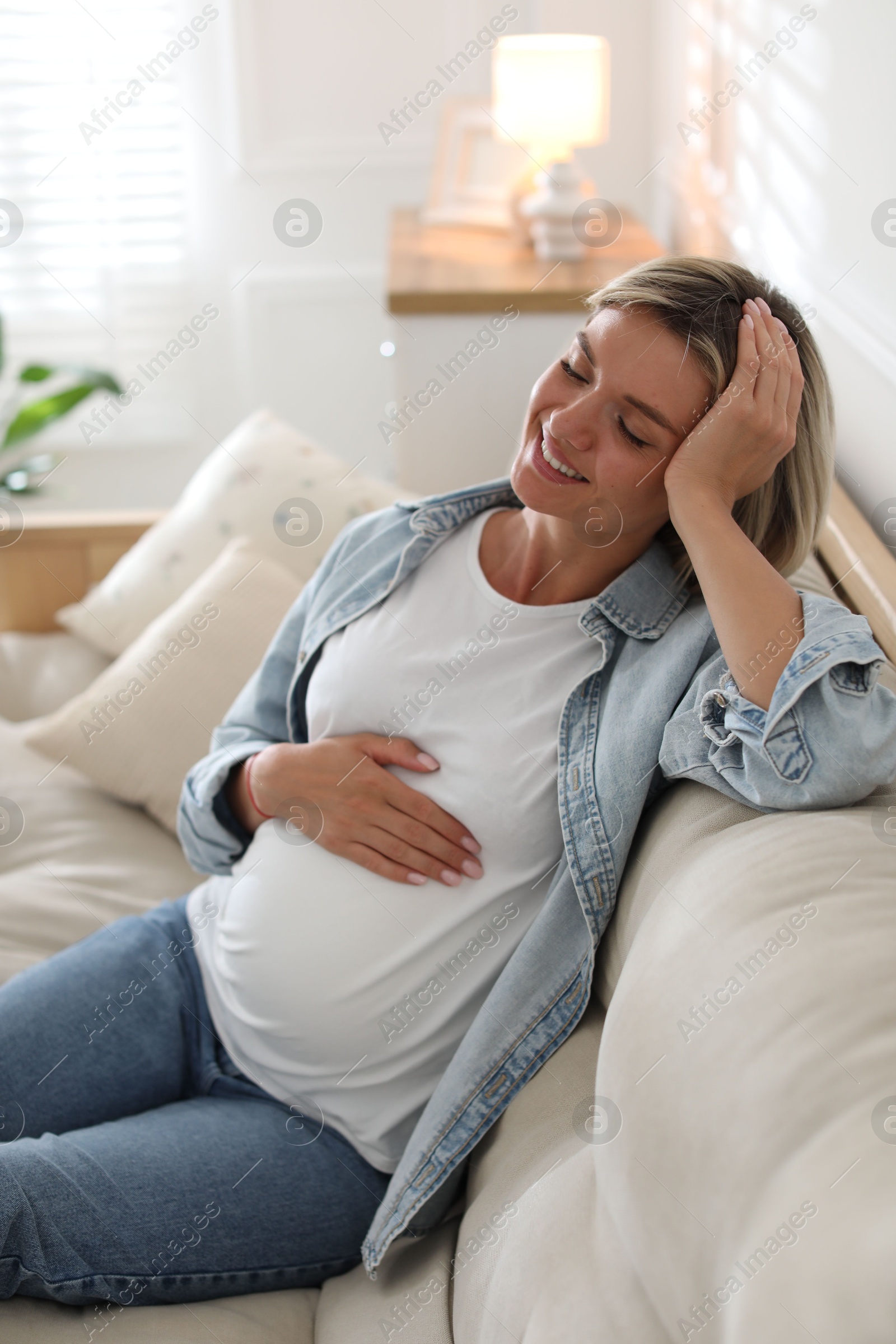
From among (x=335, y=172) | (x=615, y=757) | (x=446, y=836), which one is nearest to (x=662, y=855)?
(x=615, y=757)

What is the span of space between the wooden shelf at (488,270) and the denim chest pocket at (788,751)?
117cm

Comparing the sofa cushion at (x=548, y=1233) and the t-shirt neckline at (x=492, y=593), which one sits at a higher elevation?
the t-shirt neckline at (x=492, y=593)

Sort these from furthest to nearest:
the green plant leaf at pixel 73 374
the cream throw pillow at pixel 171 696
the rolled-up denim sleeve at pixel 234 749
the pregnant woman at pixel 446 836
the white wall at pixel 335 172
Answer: the green plant leaf at pixel 73 374
the white wall at pixel 335 172
the cream throw pillow at pixel 171 696
the rolled-up denim sleeve at pixel 234 749
the pregnant woman at pixel 446 836

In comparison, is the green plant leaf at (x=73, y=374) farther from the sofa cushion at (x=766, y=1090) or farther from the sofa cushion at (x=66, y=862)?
the sofa cushion at (x=766, y=1090)

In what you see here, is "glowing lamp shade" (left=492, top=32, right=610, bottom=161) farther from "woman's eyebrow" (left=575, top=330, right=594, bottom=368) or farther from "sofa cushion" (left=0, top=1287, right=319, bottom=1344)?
"sofa cushion" (left=0, top=1287, right=319, bottom=1344)

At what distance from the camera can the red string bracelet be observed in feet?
3.69

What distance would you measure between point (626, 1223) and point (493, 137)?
266 cm

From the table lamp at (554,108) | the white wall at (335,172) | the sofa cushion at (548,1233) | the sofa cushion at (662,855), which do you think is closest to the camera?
the sofa cushion at (548,1233)

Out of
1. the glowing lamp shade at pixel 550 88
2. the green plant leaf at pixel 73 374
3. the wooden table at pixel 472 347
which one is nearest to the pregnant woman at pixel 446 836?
the wooden table at pixel 472 347

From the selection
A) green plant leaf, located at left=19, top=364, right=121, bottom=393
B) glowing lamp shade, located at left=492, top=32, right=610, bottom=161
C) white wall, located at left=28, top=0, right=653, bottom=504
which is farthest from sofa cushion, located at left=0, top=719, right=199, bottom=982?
white wall, located at left=28, top=0, right=653, bottom=504

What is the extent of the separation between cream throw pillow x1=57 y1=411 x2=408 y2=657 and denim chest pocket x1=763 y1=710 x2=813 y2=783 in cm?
110

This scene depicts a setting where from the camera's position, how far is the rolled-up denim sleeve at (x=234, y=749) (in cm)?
117

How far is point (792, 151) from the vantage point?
1547 mm

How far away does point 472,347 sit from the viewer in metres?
2.07
